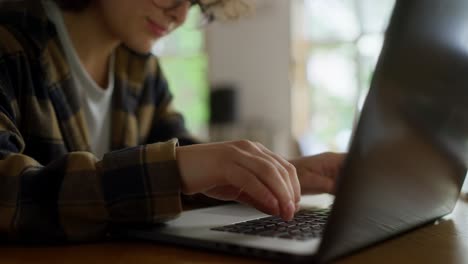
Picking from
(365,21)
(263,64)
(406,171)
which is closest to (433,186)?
(406,171)

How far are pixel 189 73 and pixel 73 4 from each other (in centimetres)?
353

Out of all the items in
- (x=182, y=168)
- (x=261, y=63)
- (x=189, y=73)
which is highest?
(x=182, y=168)

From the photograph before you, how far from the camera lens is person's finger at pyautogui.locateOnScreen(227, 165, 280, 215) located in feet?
2.12

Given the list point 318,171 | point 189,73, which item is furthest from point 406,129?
point 189,73

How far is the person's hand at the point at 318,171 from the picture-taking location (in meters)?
0.95

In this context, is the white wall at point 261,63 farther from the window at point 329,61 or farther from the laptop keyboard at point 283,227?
the laptop keyboard at point 283,227

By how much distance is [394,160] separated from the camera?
0.52m

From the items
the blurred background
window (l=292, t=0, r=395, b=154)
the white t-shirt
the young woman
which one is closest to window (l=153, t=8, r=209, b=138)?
the blurred background

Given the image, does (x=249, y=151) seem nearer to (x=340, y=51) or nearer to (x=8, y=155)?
(x=8, y=155)

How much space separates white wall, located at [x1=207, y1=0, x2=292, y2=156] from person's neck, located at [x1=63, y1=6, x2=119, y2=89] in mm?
2921

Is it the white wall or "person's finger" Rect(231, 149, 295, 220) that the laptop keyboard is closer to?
"person's finger" Rect(231, 149, 295, 220)

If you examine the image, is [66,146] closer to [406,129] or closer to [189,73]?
[406,129]

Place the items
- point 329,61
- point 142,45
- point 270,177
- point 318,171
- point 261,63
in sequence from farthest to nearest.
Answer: point 261,63
point 329,61
point 142,45
point 318,171
point 270,177

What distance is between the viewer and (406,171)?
55cm
